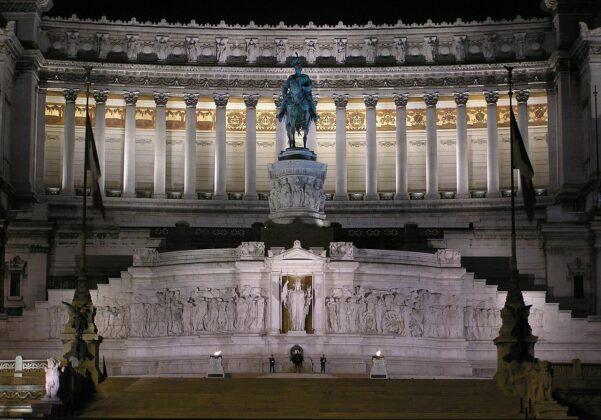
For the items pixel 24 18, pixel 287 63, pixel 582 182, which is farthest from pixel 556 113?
pixel 24 18

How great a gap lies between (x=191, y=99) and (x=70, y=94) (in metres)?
9.19

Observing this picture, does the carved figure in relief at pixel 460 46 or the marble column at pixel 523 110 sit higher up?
the carved figure in relief at pixel 460 46

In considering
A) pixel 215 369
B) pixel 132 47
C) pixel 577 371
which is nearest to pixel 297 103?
pixel 215 369

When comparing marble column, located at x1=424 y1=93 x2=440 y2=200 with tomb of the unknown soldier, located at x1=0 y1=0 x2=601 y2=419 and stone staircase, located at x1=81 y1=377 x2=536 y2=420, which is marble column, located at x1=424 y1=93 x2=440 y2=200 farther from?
stone staircase, located at x1=81 y1=377 x2=536 y2=420

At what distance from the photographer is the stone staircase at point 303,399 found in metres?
49.0

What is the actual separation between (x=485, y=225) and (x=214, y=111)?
25.7 meters

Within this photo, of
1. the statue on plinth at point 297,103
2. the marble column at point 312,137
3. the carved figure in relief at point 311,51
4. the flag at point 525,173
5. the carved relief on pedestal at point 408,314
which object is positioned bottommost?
the carved relief on pedestal at point 408,314

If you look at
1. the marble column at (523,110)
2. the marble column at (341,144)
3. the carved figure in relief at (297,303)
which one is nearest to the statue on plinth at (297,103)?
the carved figure in relief at (297,303)

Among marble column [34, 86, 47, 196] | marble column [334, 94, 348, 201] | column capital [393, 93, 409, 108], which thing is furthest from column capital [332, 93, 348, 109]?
marble column [34, 86, 47, 196]

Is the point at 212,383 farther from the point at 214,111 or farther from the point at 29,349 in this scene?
the point at 214,111

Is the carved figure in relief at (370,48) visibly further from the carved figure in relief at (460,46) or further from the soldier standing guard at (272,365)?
the soldier standing guard at (272,365)

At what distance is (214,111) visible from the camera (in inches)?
4254

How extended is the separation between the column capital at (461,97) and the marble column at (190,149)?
19977 mm

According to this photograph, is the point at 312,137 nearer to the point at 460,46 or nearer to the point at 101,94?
the point at 460,46
